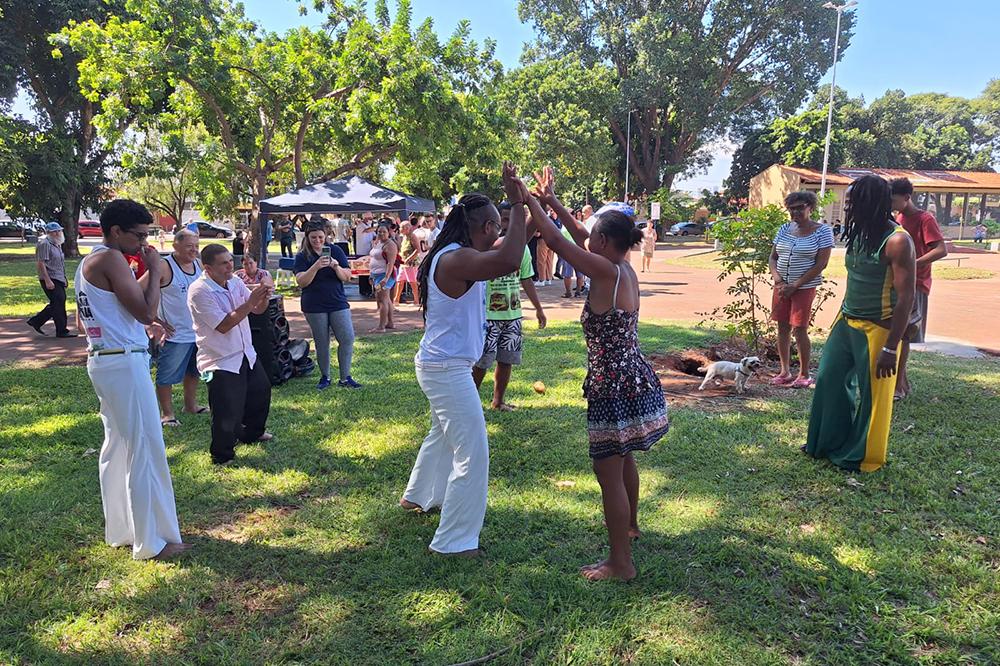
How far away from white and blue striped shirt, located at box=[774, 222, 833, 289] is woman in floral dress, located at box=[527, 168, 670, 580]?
3.64 meters

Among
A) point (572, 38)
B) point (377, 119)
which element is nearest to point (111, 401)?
point (377, 119)

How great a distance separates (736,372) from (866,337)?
1966mm

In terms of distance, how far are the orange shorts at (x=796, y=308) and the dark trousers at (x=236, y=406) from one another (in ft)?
15.9

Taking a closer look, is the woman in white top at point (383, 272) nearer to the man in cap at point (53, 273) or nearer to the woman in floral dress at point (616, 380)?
the man in cap at point (53, 273)

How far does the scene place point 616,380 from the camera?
10.1ft

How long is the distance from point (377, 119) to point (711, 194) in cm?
3998

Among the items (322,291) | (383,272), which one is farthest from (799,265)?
(383,272)

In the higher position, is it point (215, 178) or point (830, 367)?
point (215, 178)

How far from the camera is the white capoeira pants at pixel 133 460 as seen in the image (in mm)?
3262

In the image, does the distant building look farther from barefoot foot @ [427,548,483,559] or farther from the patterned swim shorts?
barefoot foot @ [427,548,483,559]

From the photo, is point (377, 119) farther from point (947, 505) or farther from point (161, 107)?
point (947, 505)

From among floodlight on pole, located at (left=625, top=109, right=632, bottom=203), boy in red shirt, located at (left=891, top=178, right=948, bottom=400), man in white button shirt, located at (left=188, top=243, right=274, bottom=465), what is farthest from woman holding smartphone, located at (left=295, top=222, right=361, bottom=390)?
floodlight on pole, located at (left=625, top=109, right=632, bottom=203)

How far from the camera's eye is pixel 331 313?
663 cm

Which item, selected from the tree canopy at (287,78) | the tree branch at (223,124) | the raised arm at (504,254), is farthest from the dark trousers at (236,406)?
the tree branch at (223,124)
